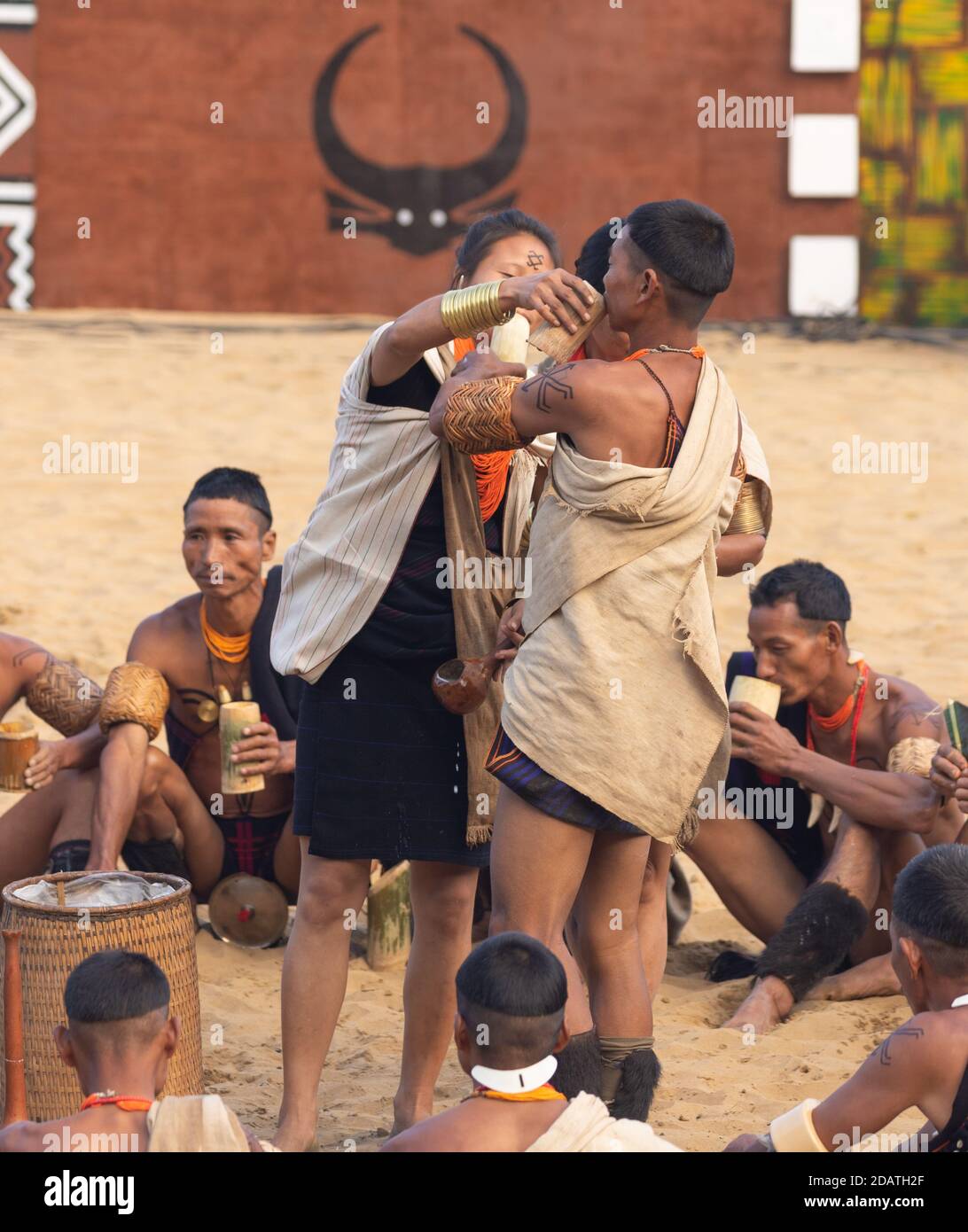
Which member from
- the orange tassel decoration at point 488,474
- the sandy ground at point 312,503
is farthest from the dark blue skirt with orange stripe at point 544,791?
the sandy ground at point 312,503

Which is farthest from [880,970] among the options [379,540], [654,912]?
[379,540]

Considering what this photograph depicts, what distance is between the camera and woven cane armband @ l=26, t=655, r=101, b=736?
4715 mm

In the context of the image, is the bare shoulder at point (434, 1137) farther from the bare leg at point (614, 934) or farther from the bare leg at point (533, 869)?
the bare leg at point (614, 934)

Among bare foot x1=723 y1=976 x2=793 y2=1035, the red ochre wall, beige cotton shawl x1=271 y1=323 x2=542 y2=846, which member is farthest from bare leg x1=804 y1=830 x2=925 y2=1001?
the red ochre wall

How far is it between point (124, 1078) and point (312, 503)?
23.0 feet

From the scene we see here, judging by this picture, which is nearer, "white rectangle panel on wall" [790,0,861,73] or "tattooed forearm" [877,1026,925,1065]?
"tattooed forearm" [877,1026,925,1065]

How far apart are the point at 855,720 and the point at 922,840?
0.39 m

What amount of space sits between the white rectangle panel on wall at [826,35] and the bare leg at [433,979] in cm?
1223

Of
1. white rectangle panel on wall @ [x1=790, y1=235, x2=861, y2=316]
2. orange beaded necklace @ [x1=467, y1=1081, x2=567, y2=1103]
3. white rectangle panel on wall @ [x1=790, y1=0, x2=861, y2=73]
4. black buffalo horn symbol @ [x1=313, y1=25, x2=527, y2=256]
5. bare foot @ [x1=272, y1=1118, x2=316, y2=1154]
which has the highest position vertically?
white rectangle panel on wall @ [x1=790, y1=0, x2=861, y2=73]

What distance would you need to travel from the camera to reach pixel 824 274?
14.5 m

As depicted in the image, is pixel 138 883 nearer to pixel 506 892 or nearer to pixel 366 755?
pixel 366 755

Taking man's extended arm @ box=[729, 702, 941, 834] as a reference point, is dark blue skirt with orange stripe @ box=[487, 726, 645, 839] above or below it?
above

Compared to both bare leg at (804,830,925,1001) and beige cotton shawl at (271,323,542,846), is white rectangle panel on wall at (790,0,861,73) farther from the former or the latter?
beige cotton shawl at (271,323,542,846)

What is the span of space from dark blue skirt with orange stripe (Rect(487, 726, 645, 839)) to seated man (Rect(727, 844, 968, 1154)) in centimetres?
57
